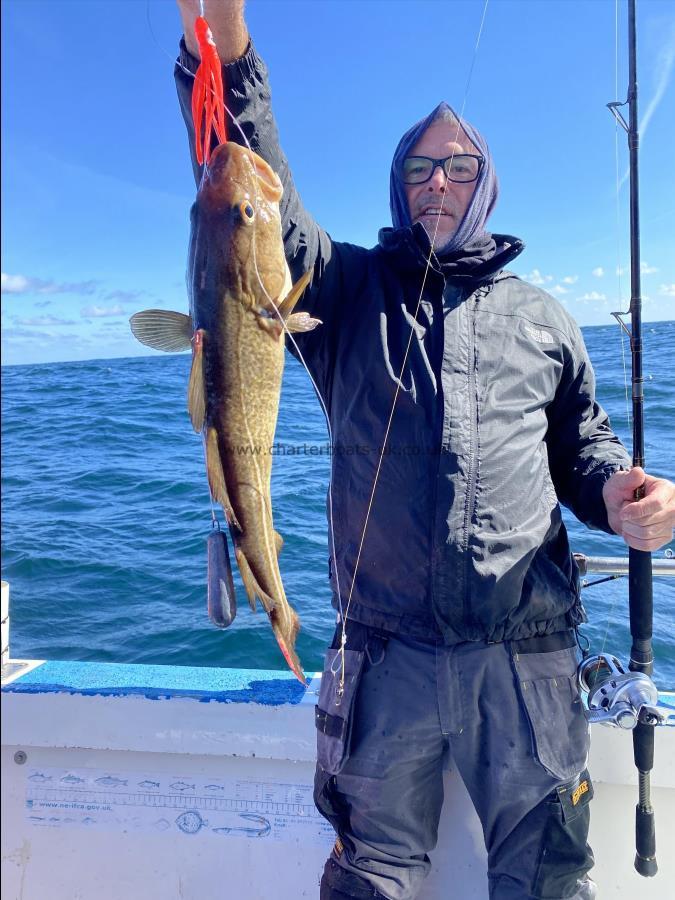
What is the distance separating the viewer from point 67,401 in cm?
1858

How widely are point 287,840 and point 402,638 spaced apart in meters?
1.10

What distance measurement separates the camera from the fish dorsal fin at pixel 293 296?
5.13 ft

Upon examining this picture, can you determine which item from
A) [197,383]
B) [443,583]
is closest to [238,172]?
[197,383]

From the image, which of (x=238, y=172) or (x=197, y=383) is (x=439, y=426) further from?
(x=238, y=172)

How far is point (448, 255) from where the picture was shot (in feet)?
7.37

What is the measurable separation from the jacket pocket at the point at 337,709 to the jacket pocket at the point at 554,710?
20.1 inches

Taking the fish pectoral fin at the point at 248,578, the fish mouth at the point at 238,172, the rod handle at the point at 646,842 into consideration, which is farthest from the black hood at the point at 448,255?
the rod handle at the point at 646,842

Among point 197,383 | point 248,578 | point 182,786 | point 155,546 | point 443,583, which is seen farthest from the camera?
point 155,546

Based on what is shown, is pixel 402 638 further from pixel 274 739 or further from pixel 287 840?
pixel 287 840

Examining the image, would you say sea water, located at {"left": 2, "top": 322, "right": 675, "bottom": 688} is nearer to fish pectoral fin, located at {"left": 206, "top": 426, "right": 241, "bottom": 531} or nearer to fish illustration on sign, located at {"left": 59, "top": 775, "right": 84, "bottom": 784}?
fish pectoral fin, located at {"left": 206, "top": 426, "right": 241, "bottom": 531}

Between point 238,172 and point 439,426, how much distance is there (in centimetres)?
93

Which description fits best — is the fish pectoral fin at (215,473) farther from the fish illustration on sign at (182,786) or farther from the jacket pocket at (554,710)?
the fish illustration on sign at (182,786)

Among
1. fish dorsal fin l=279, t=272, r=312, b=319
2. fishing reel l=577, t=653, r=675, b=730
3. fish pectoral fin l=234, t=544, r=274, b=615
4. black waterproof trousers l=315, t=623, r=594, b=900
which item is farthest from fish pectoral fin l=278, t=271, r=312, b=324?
fishing reel l=577, t=653, r=675, b=730

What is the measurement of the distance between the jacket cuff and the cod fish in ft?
0.76
